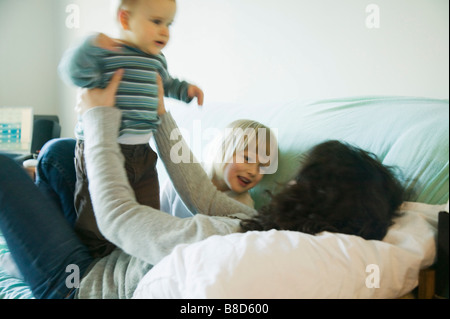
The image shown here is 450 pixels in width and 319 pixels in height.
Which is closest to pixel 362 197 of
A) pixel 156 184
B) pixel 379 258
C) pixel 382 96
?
pixel 379 258

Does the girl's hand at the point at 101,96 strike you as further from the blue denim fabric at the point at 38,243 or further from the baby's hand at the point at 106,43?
the blue denim fabric at the point at 38,243

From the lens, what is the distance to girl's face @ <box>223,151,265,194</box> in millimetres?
760

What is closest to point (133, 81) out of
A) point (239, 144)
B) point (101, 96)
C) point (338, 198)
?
point (101, 96)

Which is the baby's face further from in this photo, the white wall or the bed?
the bed

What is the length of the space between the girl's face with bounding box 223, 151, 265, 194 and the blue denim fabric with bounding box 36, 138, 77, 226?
1.00 feet

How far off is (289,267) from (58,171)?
54 cm

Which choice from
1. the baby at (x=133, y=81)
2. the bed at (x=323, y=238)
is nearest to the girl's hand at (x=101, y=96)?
the baby at (x=133, y=81)

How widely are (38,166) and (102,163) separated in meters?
0.28

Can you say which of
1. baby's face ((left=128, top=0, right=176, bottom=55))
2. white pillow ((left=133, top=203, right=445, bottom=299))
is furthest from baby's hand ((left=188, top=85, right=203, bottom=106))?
white pillow ((left=133, top=203, right=445, bottom=299))

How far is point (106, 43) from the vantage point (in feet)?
2.07

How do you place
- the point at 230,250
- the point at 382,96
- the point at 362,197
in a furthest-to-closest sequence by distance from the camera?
the point at 382,96, the point at 362,197, the point at 230,250

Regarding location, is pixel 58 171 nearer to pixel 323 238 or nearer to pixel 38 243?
pixel 38 243
